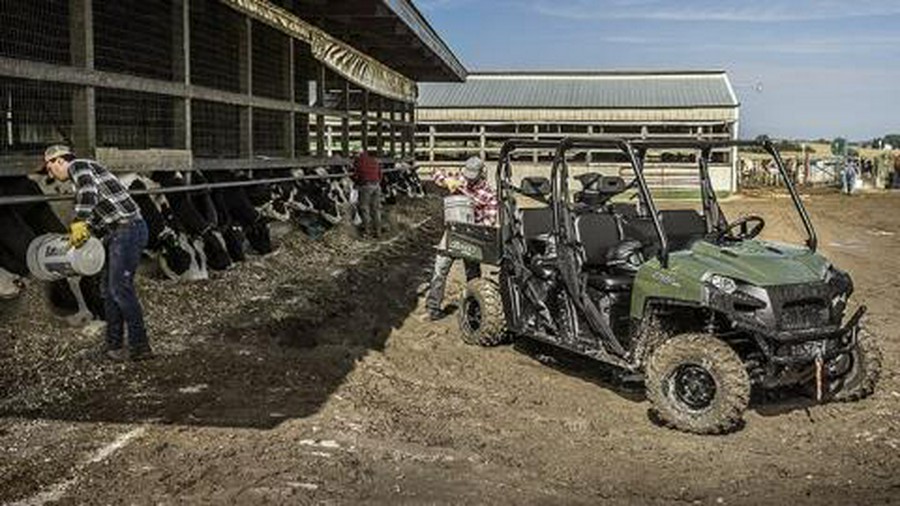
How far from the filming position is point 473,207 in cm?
1005

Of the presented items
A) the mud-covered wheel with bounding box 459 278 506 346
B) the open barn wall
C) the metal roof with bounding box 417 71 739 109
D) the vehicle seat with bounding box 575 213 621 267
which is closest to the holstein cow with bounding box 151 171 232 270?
the open barn wall

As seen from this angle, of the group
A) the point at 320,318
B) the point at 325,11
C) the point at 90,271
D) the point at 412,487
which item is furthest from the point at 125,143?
the point at 412,487

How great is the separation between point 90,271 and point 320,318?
270 cm

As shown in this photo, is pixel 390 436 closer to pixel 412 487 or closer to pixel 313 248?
pixel 412 487

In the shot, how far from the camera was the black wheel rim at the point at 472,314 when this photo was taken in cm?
866

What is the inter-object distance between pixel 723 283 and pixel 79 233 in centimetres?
436

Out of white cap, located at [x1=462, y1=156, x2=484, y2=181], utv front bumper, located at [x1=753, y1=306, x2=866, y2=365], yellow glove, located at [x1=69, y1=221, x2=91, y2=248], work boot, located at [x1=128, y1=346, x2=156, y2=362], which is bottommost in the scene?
work boot, located at [x1=128, y1=346, x2=156, y2=362]

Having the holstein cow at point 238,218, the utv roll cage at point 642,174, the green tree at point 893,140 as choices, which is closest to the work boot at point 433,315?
the utv roll cage at point 642,174

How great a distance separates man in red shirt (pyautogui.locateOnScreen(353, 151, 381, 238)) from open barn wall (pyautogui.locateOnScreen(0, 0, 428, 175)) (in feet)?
2.10

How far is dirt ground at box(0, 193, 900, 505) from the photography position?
4977 millimetres

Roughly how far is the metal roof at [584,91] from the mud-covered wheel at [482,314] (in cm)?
3192

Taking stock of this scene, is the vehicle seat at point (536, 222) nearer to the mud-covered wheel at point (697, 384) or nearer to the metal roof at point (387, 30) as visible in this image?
the mud-covered wheel at point (697, 384)

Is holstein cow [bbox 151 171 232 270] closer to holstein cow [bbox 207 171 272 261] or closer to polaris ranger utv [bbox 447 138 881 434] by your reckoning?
holstein cow [bbox 207 171 272 261]

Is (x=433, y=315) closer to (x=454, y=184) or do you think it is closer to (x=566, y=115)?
(x=454, y=184)
